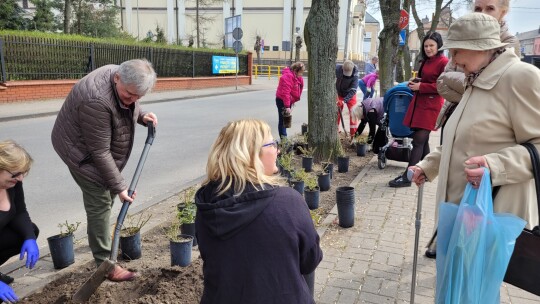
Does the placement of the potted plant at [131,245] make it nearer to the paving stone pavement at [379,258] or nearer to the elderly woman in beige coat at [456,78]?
the paving stone pavement at [379,258]

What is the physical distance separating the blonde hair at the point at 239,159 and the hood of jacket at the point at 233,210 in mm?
37

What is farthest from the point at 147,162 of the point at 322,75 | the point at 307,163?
the point at 322,75

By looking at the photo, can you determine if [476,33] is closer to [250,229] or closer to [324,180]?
[250,229]

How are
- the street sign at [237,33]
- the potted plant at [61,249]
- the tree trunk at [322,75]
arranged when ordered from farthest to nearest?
1. the street sign at [237,33]
2. the tree trunk at [322,75]
3. the potted plant at [61,249]

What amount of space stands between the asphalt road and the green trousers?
1180 mm

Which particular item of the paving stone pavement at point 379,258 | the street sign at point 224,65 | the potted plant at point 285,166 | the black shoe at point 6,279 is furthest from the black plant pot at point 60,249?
the street sign at point 224,65

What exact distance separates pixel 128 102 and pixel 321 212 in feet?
8.78

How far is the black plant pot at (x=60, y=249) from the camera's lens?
358cm

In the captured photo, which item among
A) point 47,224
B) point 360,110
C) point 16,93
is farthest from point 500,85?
point 16,93

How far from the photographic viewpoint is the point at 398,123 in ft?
22.1

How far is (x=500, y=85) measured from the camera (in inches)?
85.9

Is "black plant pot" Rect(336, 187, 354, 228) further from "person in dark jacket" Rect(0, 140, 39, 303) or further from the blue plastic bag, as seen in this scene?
"person in dark jacket" Rect(0, 140, 39, 303)

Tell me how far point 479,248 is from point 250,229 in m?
1.12

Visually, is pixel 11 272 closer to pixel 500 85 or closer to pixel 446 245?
pixel 446 245
